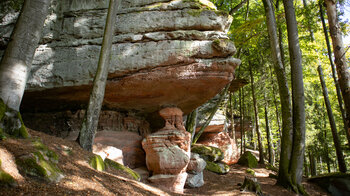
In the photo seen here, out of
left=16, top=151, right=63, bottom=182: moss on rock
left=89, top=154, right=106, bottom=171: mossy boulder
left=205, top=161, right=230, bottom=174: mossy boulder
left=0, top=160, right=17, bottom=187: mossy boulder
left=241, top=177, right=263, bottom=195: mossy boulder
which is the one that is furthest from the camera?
left=205, top=161, right=230, bottom=174: mossy boulder

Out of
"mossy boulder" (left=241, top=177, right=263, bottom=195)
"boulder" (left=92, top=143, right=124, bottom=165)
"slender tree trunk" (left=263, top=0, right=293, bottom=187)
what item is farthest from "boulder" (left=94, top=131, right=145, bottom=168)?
"slender tree trunk" (left=263, top=0, right=293, bottom=187)

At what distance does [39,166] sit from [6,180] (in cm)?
75

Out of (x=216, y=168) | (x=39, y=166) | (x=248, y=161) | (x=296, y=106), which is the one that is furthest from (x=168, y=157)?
(x=248, y=161)

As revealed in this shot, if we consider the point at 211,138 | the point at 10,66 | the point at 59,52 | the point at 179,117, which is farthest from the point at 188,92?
the point at 211,138

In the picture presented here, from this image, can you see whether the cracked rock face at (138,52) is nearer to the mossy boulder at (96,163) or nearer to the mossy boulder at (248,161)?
the mossy boulder at (96,163)

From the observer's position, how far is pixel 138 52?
9219 mm

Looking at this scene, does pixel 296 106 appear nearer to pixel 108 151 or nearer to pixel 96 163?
pixel 108 151

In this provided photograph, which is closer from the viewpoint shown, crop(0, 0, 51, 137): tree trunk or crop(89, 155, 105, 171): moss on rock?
crop(0, 0, 51, 137): tree trunk

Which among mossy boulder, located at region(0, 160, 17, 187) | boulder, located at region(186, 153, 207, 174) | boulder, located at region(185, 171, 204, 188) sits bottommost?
boulder, located at region(185, 171, 204, 188)

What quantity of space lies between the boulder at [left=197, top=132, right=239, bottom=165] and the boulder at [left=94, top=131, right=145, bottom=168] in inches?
304

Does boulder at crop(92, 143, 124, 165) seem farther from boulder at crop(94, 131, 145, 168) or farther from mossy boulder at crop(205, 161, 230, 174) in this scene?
mossy boulder at crop(205, 161, 230, 174)

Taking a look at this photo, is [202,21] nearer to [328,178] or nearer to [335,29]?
[335,29]

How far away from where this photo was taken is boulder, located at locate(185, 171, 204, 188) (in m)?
10.4

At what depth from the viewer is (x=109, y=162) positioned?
766cm
